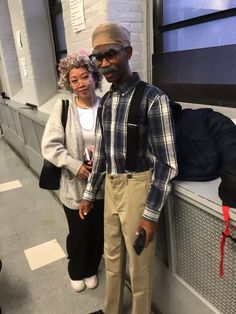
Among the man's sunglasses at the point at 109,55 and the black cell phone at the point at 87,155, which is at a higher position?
the man's sunglasses at the point at 109,55

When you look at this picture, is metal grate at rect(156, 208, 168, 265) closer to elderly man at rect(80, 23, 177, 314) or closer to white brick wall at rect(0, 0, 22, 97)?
elderly man at rect(80, 23, 177, 314)

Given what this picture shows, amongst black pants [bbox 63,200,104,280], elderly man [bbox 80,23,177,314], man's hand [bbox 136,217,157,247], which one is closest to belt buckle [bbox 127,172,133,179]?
elderly man [bbox 80,23,177,314]

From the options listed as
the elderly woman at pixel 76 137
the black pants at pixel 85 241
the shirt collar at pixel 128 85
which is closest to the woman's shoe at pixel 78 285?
the black pants at pixel 85 241

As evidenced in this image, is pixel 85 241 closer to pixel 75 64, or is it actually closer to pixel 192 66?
pixel 75 64

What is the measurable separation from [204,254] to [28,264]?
1414mm

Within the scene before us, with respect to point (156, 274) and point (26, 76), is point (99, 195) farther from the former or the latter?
point (26, 76)

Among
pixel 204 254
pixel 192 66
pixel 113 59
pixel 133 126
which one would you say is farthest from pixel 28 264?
pixel 192 66

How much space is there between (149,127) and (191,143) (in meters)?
0.20

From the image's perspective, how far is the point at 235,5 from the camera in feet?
4.49

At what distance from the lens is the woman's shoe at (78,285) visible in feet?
5.61

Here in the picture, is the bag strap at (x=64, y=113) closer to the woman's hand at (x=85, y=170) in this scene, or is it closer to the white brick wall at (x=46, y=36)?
the woman's hand at (x=85, y=170)

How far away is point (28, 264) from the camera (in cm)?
198

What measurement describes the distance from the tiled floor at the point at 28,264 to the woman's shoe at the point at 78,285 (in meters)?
0.03

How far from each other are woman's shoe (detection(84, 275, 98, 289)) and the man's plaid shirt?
0.96m
